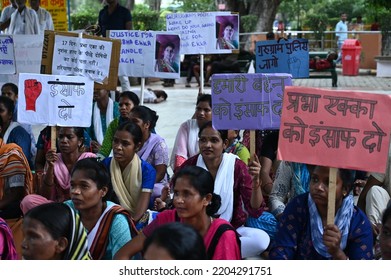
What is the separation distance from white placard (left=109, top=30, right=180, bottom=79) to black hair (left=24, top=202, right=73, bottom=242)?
15.1ft

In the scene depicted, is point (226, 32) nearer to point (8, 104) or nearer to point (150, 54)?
point (150, 54)

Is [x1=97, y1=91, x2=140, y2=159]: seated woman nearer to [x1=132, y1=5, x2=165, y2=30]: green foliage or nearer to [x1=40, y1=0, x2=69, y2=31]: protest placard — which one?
[x1=40, y1=0, x2=69, y2=31]: protest placard

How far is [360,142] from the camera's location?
376 cm

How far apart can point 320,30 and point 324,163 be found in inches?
839

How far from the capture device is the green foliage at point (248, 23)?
24375mm

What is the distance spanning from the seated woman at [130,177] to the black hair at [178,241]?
2227 millimetres

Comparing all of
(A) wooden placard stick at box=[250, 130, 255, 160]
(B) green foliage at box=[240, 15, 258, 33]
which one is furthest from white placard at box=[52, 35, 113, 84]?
(B) green foliage at box=[240, 15, 258, 33]

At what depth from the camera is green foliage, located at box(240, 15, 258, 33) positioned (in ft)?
80.0

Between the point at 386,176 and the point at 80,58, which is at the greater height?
the point at 80,58

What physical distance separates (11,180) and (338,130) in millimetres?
2606

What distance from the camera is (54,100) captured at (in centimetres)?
573

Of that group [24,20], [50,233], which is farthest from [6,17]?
[50,233]

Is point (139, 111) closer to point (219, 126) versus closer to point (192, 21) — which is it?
point (219, 126)
